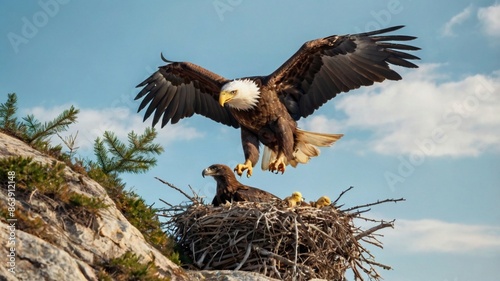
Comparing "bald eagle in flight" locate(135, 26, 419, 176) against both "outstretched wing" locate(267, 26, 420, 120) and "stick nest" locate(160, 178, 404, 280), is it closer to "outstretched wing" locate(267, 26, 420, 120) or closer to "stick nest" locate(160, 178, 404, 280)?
"outstretched wing" locate(267, 26, 420, 120)

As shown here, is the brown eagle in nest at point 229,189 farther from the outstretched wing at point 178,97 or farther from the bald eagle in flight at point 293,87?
the outstretched wing at point 178,97

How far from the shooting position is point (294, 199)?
318 inches

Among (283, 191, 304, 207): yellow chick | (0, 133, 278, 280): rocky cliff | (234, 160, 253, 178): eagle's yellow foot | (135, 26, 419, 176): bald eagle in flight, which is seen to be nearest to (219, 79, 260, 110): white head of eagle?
(135, 26, 419, 176): bald eagle in flight

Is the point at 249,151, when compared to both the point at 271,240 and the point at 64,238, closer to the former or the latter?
the point at 271,240

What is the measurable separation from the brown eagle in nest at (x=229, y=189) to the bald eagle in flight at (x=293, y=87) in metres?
0.46

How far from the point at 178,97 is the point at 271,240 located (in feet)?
14.5

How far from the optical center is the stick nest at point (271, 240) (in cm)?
718

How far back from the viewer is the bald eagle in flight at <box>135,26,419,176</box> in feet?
30.9

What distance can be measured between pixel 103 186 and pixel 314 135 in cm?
450

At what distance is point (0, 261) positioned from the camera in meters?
4.56

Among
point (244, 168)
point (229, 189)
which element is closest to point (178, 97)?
point (244, 168)

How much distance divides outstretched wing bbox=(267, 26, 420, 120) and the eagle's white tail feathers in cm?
32

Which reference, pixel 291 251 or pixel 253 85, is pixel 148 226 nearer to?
pixel 291 251

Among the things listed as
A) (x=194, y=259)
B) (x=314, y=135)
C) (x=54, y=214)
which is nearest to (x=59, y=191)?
(x=54, y=214)
